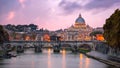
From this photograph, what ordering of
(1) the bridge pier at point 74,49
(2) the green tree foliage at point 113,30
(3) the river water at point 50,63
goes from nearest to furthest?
1. (3) the river water at point 50,63
2. (2) the green tree foliage at point 113,30
3. (1) the bridge pier at point 74,49

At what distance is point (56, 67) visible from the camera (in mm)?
85438

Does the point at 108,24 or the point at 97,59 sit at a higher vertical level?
the point at 108,24

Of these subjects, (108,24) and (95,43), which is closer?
(108,24)

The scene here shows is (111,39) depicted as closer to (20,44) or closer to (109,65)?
(109,65)

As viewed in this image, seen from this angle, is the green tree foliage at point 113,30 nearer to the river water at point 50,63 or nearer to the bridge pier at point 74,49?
the river water at point 50,63

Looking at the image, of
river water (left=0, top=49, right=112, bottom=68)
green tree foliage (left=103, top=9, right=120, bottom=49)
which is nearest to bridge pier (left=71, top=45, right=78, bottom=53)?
river water (left=0, top=49, right=112, bottom=68)

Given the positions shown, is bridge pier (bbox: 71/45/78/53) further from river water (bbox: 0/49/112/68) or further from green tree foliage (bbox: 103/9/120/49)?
green tree foliage (bbox: 103/9/120/49)

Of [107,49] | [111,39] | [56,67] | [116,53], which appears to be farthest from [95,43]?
[56,67]

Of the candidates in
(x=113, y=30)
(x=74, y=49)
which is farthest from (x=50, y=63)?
(x=74, y=49)

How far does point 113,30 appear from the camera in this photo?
312ft

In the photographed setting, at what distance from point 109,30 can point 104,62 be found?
11.9 meters

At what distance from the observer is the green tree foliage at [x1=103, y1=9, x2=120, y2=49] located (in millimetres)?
90688

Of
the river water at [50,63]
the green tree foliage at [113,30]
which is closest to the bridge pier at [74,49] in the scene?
the river water at [50,63]

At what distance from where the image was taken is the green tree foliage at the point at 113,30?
9069 centimetres
